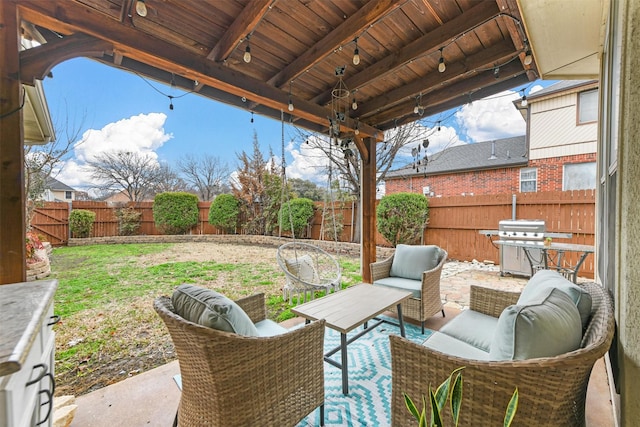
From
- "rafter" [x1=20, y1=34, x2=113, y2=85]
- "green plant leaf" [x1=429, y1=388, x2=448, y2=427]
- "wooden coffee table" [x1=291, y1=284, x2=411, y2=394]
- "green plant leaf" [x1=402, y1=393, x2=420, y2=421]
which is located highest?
"rafter" [x1=20, y1=34, x2=113, y2=85]

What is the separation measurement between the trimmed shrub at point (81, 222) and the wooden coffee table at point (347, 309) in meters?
10.4

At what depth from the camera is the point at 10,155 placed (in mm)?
1564

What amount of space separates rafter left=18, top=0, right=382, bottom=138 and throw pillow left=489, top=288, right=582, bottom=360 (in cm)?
279

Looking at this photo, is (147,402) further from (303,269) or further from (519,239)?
(519,239)

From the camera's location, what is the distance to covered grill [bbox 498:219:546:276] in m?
4.42

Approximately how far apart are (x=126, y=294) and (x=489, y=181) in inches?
461

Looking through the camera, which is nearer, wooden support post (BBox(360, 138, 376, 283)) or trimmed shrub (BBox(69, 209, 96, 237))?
wooden support post (BBox(360, 138, 376, 283))

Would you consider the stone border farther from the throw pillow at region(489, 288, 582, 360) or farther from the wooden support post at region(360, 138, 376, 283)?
the throw pillow at region(489, 288, 582, 360)

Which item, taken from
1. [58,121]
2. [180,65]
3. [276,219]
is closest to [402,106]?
[180,65]

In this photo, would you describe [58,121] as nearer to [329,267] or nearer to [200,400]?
[329,267]

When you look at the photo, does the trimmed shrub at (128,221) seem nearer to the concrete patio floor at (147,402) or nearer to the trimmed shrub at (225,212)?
the trimmed shrub at (225,212)

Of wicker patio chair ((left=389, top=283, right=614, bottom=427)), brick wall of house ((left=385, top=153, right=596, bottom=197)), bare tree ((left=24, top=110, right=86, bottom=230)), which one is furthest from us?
brick wall of house ((left=385, top=153, right=596, bottom=197))

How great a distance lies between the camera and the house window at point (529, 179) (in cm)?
921

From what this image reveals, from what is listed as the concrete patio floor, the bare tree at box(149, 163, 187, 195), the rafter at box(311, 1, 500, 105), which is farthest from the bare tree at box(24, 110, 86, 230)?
the bare tree at box(149, 163, 187, 195)
